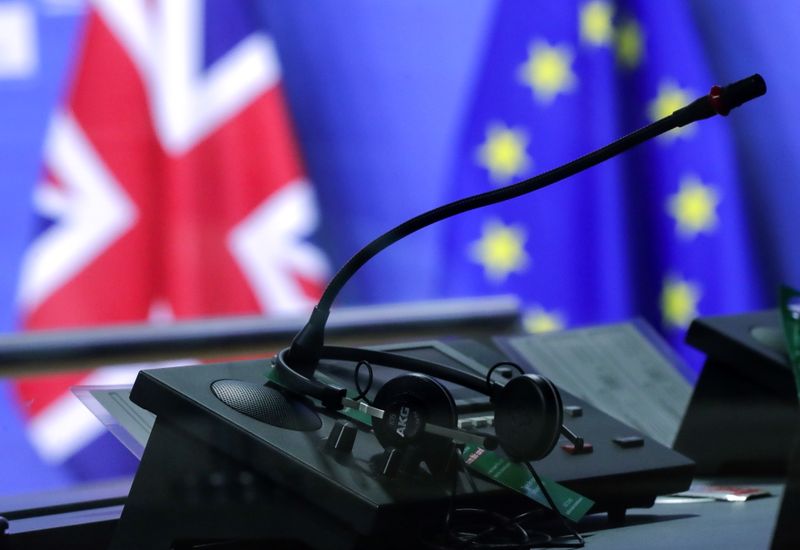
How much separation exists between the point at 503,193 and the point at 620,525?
0.77 feet

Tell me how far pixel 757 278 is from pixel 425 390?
148cm

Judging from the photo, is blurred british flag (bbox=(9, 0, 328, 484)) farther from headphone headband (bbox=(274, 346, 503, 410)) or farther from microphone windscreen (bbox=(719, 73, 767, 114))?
microphone windscreen (bbox=(719, 73, 767, 114))

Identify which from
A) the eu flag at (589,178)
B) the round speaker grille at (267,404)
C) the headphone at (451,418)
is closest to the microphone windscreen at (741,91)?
the headphone at (451,418)

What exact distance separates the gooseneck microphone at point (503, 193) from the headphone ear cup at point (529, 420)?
0.45 ft

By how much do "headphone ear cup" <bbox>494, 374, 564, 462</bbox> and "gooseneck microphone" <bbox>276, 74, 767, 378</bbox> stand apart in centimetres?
14

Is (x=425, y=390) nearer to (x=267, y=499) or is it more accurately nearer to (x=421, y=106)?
(x=267, y=499)

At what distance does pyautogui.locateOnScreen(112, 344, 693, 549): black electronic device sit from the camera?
0.59 meters

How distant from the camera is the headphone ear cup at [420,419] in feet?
2.02

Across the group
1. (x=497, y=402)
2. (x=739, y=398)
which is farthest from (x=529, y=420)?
(x=739, y=398)

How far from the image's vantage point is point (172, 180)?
2.46 metres

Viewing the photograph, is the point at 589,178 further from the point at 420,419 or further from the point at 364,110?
the point at 420,419

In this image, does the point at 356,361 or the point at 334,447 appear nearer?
the point at 334,447

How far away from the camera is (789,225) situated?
1.85 meters

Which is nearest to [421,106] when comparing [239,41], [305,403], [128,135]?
[239,41]
